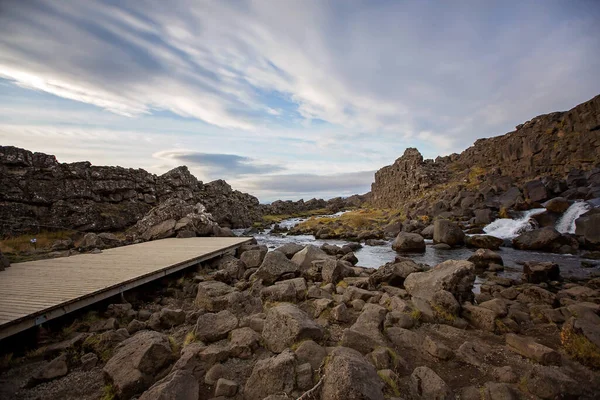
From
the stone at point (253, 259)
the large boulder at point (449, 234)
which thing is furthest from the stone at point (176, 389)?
the large boulder at point (449, 234)

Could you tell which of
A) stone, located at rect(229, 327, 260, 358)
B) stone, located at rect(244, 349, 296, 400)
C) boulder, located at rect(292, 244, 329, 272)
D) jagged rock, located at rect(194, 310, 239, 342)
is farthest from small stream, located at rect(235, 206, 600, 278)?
stone, located at rect(244, 349, 296, 400)

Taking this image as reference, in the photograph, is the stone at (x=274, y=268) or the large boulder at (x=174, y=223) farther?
the large boulder at (x=174, y=223)

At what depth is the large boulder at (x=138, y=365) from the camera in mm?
5852

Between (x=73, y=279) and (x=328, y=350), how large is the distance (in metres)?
11.0

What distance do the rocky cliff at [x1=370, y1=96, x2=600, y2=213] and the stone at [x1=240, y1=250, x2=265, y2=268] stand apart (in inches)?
1680

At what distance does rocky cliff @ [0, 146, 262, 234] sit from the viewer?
25484 millimetres

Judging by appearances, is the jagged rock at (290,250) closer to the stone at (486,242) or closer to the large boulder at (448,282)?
the large boulder at (448,282)

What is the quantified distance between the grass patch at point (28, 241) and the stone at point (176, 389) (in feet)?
67.0

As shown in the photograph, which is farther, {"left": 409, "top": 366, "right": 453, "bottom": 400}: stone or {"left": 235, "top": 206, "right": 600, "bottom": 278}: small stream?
{"left": 235, "top": 206, "right": 600, "bottom": 278}: small stream

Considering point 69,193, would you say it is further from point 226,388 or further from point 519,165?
point 519,165

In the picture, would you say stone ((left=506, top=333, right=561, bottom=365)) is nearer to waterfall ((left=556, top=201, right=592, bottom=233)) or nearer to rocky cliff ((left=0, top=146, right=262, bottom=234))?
rocky cliff ((left=0, top=146, right=262, bottom=234))

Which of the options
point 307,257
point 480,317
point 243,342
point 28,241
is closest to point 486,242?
point 307,257

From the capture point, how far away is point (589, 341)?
23.4ft

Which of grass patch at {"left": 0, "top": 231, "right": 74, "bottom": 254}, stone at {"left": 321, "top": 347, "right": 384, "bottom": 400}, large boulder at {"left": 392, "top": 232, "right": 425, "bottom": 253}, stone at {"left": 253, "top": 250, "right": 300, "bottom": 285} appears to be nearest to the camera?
stone at {"left": 321, "top": 347, "right": 384, "bottom": 400}
